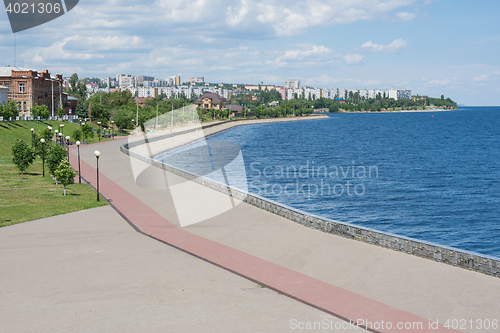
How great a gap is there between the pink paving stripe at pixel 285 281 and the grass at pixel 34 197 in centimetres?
449

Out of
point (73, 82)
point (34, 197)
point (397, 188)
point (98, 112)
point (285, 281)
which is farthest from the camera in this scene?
point (73, 82)

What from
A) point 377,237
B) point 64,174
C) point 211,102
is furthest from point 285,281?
point 211,102

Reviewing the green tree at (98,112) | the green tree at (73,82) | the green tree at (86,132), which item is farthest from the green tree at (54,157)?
the green tree at (73,82)

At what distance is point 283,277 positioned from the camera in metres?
14.6

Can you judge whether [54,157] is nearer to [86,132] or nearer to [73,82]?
[86,132]

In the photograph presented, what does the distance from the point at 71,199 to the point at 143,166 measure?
13961 millimetres

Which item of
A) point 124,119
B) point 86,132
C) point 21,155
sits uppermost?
point 124,119

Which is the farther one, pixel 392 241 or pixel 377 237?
pixel 377 237

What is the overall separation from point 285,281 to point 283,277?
0.34m

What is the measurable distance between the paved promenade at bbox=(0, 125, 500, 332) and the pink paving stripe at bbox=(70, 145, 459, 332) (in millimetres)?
30

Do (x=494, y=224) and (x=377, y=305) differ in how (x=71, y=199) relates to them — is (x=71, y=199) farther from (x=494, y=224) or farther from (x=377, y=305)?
(x=494, y=224)

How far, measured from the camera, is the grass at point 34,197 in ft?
77.6

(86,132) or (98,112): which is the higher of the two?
(98,112)

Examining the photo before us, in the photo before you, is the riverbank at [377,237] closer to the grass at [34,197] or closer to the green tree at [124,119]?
the grass at [34,197]
